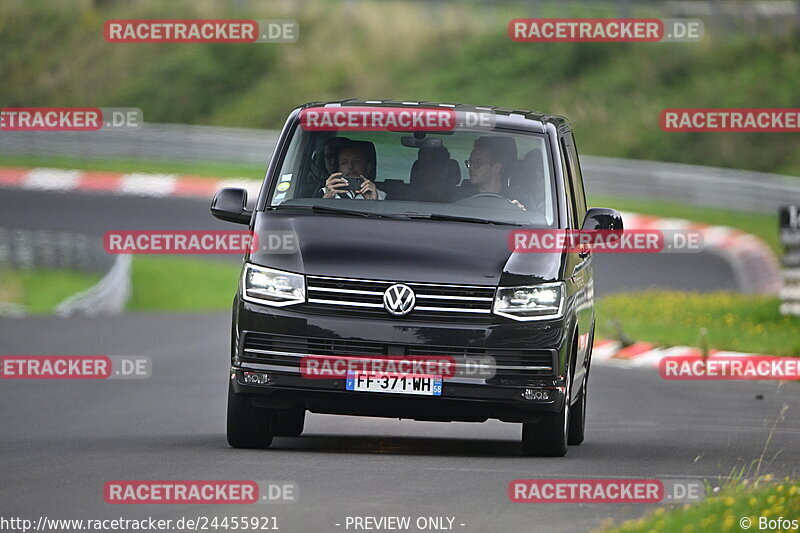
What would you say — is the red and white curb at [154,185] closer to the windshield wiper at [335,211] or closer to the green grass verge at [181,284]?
the green grass verge at [181,284]

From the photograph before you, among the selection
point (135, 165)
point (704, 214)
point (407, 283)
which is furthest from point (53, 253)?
point (407, 283)

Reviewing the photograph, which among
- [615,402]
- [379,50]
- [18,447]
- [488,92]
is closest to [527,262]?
[18,447]

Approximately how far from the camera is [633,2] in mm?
47250

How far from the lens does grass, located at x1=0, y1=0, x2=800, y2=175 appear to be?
4372 centimetres

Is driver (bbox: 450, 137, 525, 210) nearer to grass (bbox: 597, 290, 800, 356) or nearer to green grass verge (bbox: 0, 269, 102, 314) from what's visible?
grass (bbox: 597, 290, 800, 356)

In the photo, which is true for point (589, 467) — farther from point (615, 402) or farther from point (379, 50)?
point (379, 50)

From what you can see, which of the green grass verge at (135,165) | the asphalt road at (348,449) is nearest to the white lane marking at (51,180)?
the green grass verge at (135,165)

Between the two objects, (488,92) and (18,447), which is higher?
(488,92)

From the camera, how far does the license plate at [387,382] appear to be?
9.97 m

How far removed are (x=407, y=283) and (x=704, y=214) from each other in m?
28.2

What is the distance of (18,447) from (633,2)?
38110 millimetres

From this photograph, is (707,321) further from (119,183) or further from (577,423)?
(119,183)

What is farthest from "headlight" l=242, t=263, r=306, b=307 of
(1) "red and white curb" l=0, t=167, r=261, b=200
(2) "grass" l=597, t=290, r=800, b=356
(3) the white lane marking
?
(3) the white lane marking

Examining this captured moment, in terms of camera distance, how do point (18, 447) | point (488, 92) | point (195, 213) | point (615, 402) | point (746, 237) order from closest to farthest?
point (18, 447) → point (615, 402) → point (746, 237) → point (195, 213) → point (488, 92)
